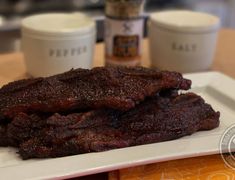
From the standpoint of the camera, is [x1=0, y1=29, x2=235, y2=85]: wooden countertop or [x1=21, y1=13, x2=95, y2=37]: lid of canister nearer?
[x1=21, y1=13, x2=95, y2=37]: lid of canister

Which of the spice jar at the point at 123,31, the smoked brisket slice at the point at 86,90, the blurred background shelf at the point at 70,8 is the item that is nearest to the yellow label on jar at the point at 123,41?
the spice jar at the point at 123,31

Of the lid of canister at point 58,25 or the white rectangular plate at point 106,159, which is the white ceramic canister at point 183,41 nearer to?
the lid of canister at point 58,25

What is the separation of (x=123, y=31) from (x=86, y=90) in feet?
1.10

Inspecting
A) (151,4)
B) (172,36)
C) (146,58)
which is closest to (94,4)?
(151,4)

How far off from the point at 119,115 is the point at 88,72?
0.26 feet

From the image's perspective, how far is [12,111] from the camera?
0.63 m

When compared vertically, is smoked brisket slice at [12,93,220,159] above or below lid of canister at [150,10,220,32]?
below

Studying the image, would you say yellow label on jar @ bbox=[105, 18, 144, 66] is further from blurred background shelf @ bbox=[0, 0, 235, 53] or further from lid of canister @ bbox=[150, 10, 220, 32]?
blurred background shelf @ bbox=[0, 0, 235, 53]

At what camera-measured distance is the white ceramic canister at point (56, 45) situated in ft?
2.93

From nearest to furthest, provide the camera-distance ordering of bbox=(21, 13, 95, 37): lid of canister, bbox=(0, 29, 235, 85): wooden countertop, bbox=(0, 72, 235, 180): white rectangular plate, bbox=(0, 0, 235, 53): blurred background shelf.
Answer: bbox=(0, 72, 235, 180): white rectangular plate < bbox=(21, 13, 95, 37): lid of canister < bbox=(0, 29, 235, 85): wooden countertop < bbox=(0, 0, 235, 53): blurred background shelf

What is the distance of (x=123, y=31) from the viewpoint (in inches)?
37.7

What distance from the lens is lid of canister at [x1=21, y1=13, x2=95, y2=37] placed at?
891 millimetres

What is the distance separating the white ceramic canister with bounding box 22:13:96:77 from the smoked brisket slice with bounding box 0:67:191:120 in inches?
8.8

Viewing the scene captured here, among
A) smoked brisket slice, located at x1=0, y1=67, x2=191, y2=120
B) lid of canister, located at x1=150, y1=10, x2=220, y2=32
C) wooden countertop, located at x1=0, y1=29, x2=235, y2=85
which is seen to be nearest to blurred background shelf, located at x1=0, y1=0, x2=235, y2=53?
wooden countertop, located at x1=0, y1=29, x2=235, y2=85
